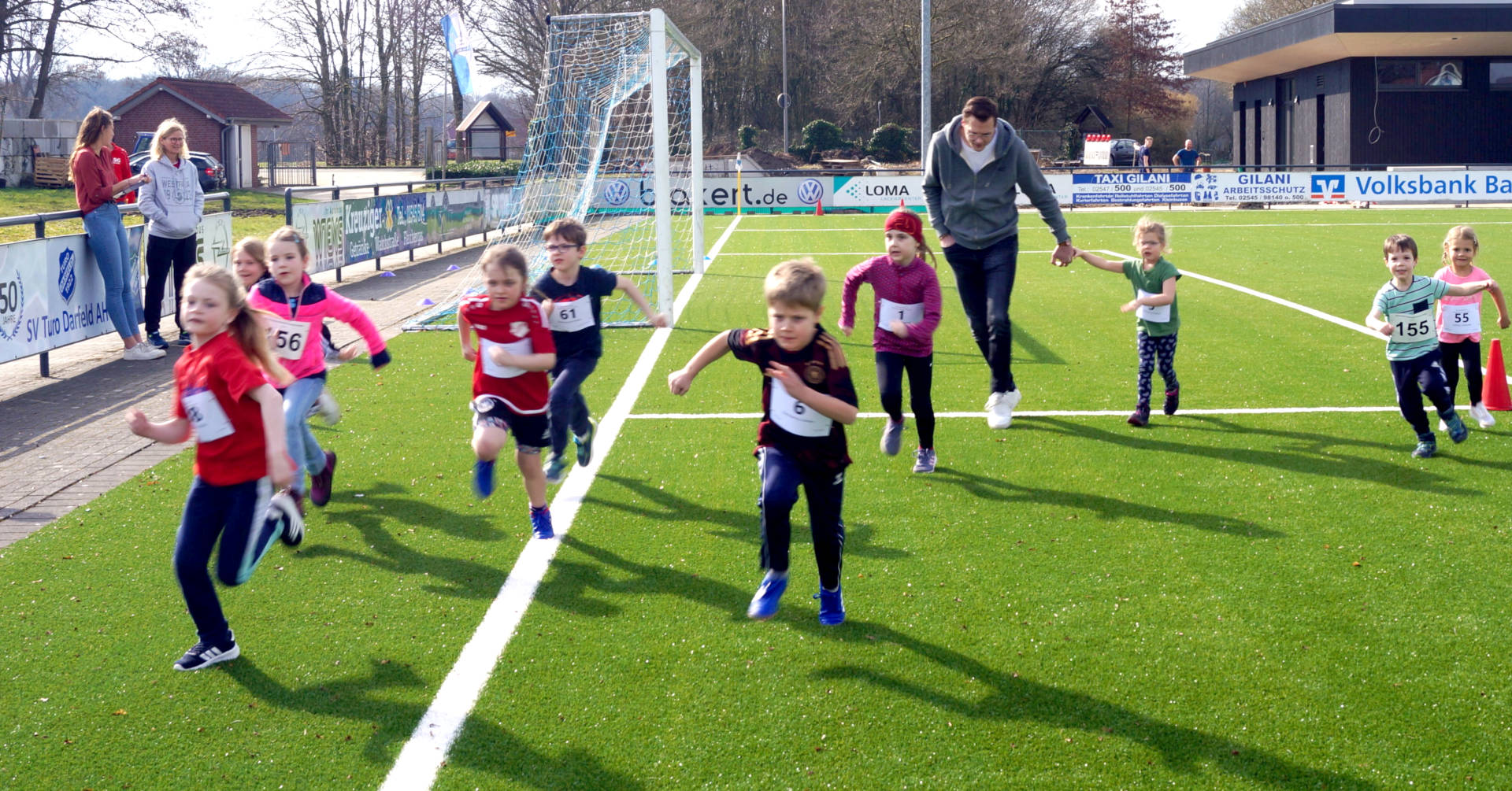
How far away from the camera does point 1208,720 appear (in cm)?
381

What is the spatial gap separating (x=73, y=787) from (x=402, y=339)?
8694 millimetres

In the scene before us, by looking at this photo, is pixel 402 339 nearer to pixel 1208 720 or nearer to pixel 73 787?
pixel 73 787

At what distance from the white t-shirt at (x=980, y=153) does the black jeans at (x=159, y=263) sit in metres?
7.15

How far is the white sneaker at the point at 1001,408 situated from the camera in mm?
7773

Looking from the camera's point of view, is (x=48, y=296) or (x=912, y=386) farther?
(x=48, y=296)

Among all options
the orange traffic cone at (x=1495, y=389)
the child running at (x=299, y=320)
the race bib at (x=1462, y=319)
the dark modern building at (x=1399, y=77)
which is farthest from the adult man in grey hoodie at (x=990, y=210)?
the dark modern building at (x=1399, y=77)

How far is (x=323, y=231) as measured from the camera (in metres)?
16.9

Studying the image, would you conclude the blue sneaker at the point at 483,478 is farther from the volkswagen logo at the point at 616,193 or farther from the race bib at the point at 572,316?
the volkswagen logo at the point at 616,193

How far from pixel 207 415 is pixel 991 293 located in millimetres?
4740

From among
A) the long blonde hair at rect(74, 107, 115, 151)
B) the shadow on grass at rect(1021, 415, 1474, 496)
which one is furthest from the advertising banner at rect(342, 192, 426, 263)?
the shadow on grass at rect(1021, 415, 1474, 496)

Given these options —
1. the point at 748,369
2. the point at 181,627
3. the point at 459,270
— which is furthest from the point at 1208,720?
the point at 459,270

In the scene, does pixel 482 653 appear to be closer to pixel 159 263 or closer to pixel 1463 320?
pixel 1463 320

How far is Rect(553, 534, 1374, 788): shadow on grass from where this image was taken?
3.53 meters

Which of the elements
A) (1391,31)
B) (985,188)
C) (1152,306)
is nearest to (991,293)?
(985,188)
